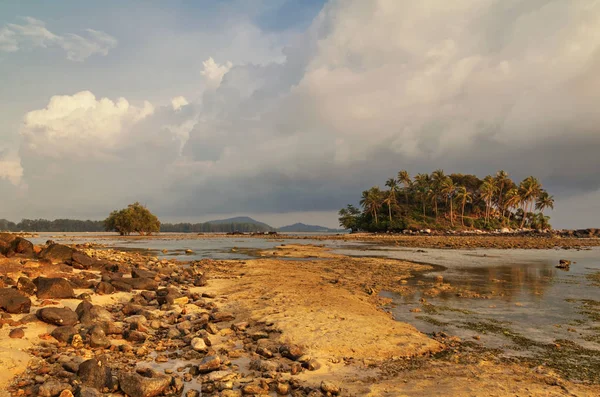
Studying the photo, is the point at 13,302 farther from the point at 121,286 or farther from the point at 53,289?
the point at 121,286

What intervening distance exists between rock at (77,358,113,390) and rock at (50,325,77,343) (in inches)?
95.5

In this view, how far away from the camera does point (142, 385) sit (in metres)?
6.44

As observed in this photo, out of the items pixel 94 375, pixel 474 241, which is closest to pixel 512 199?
pixel 474 241

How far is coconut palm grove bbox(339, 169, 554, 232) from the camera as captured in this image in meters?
124

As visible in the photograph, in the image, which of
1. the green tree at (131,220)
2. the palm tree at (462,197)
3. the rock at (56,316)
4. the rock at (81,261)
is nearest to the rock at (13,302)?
the rock at (56,316)

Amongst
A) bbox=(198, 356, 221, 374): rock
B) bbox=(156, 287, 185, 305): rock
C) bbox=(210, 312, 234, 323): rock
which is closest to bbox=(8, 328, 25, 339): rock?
bbox=(198, 356, 221, 374): rock

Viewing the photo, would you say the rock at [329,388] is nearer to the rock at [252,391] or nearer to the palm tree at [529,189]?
the rock at [252,391]

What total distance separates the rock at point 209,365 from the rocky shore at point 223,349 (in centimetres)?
2

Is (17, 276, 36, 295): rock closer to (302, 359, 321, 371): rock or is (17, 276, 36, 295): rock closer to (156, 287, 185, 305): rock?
(156, 287, 185, 305): rock

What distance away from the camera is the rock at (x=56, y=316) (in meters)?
9.62

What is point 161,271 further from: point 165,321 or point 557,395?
point 557,395

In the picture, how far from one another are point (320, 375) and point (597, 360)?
7263 millimetres

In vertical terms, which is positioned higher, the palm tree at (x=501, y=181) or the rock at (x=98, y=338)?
the palm tree at (x=501, y=181)

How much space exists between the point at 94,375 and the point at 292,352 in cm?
424
